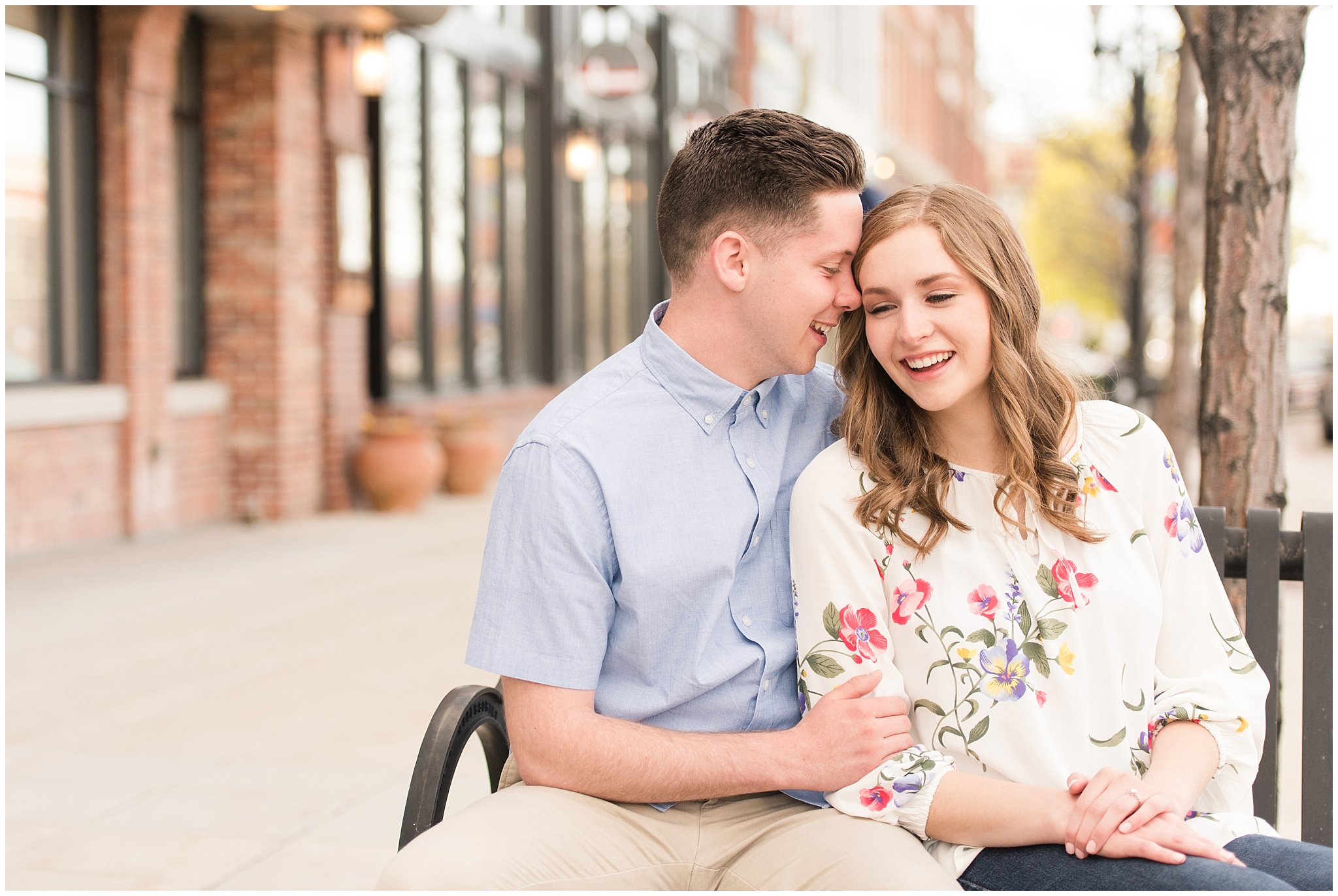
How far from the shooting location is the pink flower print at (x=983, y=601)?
239 cm

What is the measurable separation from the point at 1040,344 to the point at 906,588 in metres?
0.55

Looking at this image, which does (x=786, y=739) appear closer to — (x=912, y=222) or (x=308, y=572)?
(x=912, y=222)

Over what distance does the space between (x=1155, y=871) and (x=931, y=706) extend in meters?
0.45

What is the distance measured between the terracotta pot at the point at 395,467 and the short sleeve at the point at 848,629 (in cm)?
1023

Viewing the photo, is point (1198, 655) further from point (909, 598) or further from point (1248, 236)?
point (1248, 236)

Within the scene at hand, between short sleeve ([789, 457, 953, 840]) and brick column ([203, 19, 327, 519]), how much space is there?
32.3ft

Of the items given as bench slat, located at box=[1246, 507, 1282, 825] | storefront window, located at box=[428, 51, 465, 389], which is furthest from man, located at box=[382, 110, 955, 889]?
storefront window, located at box=[428, 51, 465, 389]

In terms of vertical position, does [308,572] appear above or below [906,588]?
below

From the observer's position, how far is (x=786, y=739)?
7.78ft

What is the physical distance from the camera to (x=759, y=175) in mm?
2592

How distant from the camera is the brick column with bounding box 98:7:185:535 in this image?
1030 cm

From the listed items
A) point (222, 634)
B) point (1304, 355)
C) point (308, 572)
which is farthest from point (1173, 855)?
point (1304, 355)

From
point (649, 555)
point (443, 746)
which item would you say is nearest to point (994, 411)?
point (649, 555)

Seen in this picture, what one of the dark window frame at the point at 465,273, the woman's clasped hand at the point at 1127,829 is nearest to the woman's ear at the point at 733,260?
the woman's clasped hand at the point at 1127,829
